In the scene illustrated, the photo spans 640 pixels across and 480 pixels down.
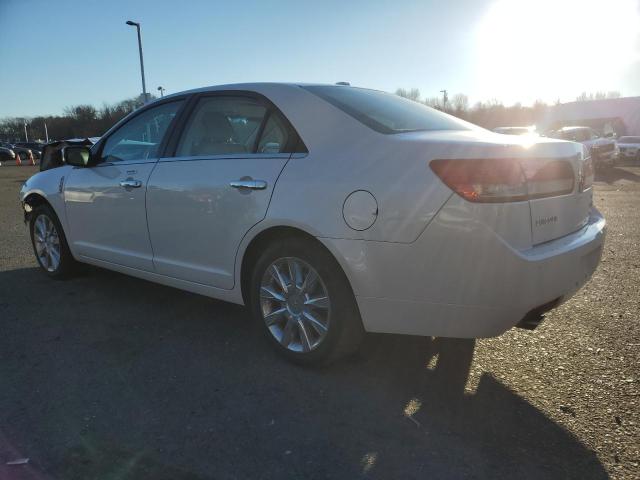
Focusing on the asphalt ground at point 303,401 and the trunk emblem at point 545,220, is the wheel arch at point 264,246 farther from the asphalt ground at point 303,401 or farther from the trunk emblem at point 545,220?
the trunk emblem at point 545,220

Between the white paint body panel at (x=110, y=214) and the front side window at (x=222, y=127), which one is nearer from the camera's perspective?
the front side window at (x=222, y=127)

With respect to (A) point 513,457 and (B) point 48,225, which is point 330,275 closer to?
(A) point 513,457

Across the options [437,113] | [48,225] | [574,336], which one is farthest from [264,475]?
[48,225]

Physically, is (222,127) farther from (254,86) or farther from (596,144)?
(596,144)

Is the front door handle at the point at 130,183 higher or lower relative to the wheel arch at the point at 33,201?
higher

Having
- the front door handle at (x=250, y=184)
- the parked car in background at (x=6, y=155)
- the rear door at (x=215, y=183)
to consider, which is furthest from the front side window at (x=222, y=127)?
the parked car in background at (x=6, y=155)

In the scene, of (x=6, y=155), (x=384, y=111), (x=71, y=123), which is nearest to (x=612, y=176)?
(x=384, y=111)

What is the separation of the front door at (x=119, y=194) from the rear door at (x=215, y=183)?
0.63ft

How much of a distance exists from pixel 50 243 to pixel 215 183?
2.75 m


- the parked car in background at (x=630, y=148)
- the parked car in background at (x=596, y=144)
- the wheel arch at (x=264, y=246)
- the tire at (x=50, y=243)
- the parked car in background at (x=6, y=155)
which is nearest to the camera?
the wheel arch at (x=264, y=246)

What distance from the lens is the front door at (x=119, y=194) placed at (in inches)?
154

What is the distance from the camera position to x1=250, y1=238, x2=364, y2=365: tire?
2.87m

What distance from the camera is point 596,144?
19.1 m

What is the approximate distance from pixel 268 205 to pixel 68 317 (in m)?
2.14
